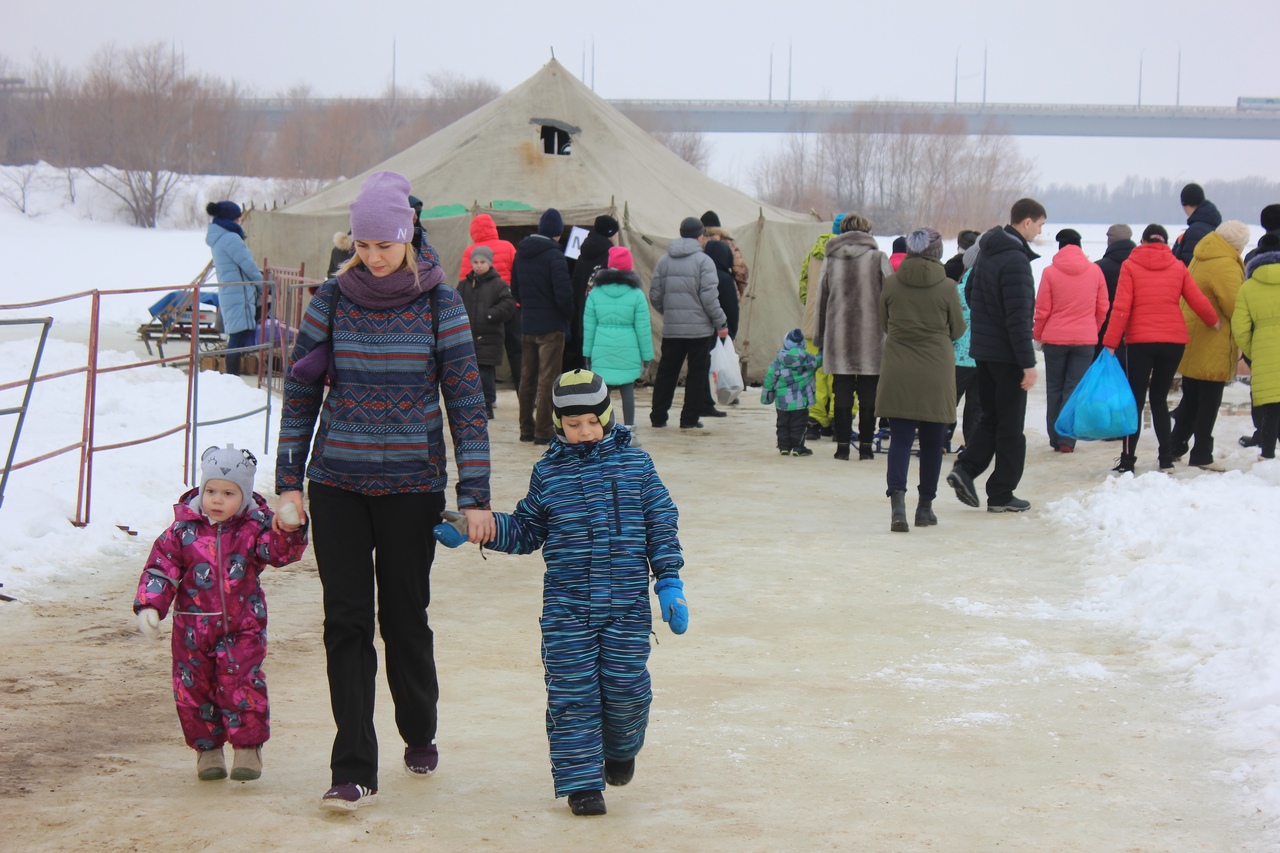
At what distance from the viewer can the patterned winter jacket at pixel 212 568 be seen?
409 cm

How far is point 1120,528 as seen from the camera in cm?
787

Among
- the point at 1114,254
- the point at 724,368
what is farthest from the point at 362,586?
the point at 724,368

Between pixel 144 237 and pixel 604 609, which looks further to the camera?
pixel 144 237

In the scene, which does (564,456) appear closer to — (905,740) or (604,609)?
(604,609)

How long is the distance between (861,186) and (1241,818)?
210 ft

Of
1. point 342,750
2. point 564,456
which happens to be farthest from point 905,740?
point 342,750

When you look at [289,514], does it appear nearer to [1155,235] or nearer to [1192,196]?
[1155,235]

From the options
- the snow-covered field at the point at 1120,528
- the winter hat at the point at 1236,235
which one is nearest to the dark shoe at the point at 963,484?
the snow-covered field at the point at 1120,528

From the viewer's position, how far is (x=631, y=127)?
A: 20.0 metres

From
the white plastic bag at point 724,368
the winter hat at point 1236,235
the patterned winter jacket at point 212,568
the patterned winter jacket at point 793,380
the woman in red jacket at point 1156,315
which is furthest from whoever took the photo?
the white plastic bag at point 724,368

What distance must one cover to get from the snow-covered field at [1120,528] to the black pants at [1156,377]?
1.88ft

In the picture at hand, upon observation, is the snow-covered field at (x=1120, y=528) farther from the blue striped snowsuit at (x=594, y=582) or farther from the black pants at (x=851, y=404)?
the black pants at (x=851, y=404)

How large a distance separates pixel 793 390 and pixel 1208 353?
3.26m

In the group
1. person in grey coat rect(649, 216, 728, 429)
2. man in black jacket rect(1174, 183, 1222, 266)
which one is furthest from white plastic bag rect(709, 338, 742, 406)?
man in black jacket rect(1174, 183, 1222, 266)
